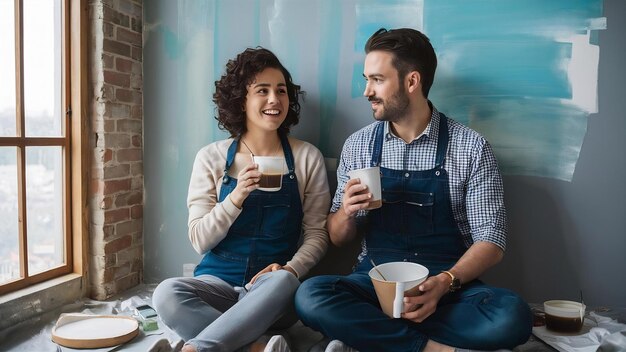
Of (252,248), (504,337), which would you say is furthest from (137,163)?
(504,337)

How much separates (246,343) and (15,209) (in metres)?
1.15

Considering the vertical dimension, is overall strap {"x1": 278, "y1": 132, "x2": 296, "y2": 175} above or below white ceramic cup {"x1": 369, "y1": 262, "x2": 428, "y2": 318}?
above

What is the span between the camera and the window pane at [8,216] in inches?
89.0

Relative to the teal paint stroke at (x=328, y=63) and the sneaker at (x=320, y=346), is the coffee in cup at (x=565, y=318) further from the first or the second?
the teal paint stroke at (x=328, y=63)

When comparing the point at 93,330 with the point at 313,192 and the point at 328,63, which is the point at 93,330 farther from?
the point at 328,63

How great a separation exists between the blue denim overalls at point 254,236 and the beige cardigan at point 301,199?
2.2 inches

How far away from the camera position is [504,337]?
186 cm

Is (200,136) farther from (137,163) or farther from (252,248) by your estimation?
(252,248)

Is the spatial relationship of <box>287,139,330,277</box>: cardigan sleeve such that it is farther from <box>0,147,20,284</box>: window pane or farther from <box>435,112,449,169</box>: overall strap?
<box>0,147,20,284</box>: window pane

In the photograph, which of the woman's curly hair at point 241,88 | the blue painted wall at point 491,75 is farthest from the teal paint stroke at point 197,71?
the woman's curly hair at point 241,88

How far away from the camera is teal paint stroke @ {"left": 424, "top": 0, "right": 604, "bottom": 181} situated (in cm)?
234

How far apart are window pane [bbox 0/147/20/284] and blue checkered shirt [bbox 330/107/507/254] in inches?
56.5

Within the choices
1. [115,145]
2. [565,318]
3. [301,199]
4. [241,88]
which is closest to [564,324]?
[565,318]

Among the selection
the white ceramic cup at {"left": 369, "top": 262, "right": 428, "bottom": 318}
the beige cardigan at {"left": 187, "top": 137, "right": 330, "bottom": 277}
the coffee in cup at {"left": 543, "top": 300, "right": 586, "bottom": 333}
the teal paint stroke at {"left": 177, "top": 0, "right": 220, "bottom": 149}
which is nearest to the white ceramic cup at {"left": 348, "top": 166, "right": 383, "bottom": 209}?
Result: the white ceramic cup at {"left": 369, "top": 262, "right": 428, "bottom": 318}
